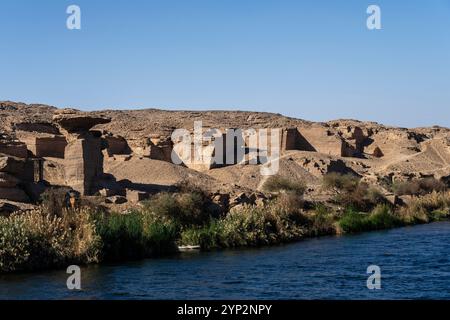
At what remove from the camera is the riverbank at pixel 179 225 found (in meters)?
16.9

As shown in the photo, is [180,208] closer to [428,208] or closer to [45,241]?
Answer: [45,241]

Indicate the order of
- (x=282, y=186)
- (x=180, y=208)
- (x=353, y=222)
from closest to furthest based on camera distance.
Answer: (x=180, y=208), (x=353, y=222), (x=282, y=186)

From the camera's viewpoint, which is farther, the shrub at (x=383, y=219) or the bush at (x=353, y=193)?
the bush at (x=353, y=193)

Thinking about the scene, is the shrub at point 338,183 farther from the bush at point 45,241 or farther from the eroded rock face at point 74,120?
the bush at point 45,241

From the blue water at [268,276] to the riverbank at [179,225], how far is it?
0.66 m

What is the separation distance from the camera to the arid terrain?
24250 mm

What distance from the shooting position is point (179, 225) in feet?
70.2

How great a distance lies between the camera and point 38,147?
30609 millimetres

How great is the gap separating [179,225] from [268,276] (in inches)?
224

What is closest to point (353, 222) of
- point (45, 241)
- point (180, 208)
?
point (180, 208)
